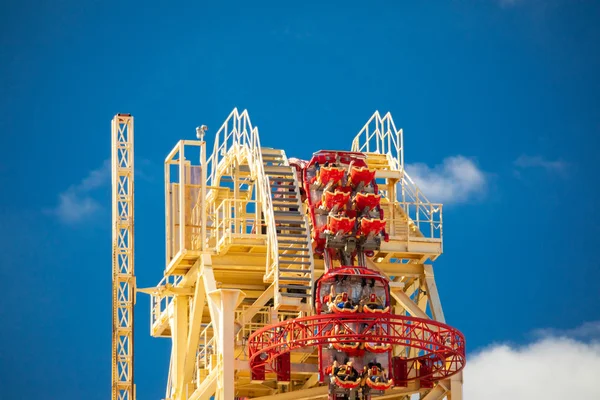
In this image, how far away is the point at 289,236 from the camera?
9312 centimetres

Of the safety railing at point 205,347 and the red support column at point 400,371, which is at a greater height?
the safety railing at point 205,347

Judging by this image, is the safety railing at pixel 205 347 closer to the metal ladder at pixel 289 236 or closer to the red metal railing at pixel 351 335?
the red metal railing at pixel 351 335

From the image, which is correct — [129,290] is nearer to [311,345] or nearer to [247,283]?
[247,283]

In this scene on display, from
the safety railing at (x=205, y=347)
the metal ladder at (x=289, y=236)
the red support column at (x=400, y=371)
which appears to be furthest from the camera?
the safety railing at (x=205, y=347)

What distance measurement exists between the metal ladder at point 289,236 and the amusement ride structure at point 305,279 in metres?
0.07

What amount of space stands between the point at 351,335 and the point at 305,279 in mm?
3977

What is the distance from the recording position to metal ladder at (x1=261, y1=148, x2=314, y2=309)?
91.3 metres

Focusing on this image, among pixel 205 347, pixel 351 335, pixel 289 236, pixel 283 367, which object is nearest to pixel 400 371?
pixel 351 335

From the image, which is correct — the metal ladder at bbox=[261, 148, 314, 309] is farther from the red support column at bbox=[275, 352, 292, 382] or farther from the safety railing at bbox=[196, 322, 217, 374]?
the safety railing at bbox=[196, 322, 217, 374]

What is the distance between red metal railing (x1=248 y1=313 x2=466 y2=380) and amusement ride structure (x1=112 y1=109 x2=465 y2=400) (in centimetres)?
7

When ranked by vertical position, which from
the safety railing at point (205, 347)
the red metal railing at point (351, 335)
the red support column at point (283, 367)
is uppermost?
the safety railing at point (205, 347)

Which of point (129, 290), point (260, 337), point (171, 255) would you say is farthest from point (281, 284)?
point (129, 290)

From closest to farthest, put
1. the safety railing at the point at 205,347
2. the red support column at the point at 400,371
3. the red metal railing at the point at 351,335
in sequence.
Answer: the red metal railing at the point at 351,335
the red support column at the point at 400,371
the safety railing at the point at 205,347

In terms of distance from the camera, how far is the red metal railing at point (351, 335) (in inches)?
3519
